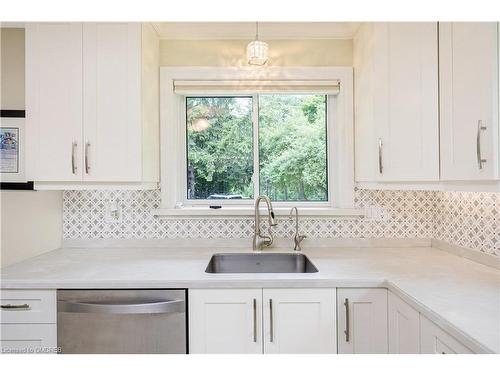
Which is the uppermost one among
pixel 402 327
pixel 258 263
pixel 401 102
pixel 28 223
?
pixel 401 102

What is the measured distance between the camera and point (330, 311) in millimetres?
1633

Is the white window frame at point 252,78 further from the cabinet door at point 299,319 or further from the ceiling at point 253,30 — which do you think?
the cabinet door at point 299,319

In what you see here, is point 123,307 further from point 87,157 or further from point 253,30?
point 253,30

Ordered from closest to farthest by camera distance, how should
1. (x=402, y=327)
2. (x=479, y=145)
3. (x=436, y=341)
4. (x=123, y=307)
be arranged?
1. (x=436, y=341)
2. (x=479, y=145)
3. (x=402, y=327)
4. (x=123, y=307)

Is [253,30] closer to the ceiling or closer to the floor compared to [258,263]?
closer to the ceiling

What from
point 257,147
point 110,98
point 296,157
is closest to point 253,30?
point 257,147

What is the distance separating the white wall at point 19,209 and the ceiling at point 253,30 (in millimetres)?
889

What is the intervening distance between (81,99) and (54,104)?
0.15 m

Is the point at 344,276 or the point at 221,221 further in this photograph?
the point at 221,221

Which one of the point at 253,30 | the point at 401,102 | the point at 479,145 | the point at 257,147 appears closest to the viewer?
the point at 479,145

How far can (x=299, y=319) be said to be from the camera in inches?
64.5

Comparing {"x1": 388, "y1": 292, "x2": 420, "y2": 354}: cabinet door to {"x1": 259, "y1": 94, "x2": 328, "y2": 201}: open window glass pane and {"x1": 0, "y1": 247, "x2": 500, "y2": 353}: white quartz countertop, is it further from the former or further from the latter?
{"x1": 259, "y1": 94, "x2": 328, "y2": 201}: open window glass pane

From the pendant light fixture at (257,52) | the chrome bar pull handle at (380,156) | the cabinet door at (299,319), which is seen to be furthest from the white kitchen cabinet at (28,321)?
the chrome bar pull handle at (380,156)

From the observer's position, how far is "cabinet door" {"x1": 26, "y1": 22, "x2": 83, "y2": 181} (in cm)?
191
